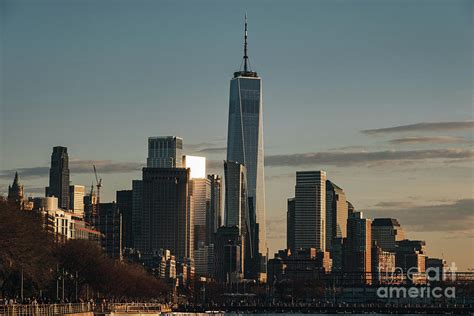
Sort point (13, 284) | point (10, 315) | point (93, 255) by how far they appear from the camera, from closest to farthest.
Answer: point (10, 315) → point (13, 284) → point (93, 255)

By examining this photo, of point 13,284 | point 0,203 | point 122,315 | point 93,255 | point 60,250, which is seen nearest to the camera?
point 0,203

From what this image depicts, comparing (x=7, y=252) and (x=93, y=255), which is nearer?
(x=7, y=252)

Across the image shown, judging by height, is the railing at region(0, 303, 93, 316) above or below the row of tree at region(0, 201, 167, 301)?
below

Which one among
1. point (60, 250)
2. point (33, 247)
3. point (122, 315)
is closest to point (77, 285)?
point (60, 250)

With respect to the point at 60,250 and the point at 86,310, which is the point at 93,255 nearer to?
the point at 60,250

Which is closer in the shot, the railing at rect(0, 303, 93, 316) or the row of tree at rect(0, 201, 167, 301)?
the railing at rect(0, 303, 93, 316)

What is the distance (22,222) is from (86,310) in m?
19.7

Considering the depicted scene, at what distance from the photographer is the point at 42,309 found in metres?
119

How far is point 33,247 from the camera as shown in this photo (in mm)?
131500

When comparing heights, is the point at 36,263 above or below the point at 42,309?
above

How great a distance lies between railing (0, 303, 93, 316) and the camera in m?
105

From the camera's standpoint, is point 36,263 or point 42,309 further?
point 36,263

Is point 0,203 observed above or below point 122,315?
above

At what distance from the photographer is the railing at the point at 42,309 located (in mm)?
104619
